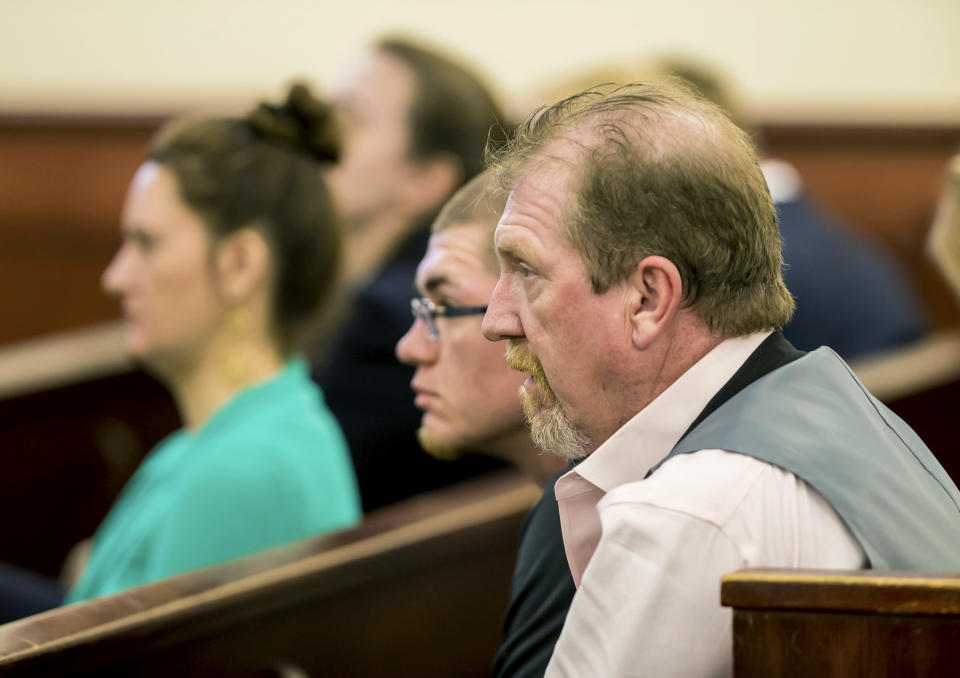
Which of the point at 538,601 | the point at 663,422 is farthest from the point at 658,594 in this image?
the point at 538,601

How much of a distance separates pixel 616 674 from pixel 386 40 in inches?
91.6

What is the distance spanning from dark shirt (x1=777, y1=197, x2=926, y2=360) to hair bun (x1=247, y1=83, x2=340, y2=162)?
3.49ft

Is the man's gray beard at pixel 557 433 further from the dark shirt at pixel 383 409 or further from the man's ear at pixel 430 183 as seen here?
the man's ear at pixel 430 183

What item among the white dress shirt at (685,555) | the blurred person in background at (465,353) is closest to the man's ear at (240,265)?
the blurred person in background at (465,353)

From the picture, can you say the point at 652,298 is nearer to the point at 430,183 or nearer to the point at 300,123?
the point at 300,123

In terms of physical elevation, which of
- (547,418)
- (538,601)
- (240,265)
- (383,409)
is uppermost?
(547,418)

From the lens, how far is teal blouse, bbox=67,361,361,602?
1.98 metres

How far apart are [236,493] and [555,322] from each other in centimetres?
101

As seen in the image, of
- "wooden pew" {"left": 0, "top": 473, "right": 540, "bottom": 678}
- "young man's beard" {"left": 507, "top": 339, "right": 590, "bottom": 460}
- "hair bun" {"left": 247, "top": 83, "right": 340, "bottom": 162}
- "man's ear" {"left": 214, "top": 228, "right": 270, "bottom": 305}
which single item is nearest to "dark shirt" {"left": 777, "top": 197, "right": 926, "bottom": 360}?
"wooden pew" {"left": 0, "top": 473, "right": 540, "bottom": 678}

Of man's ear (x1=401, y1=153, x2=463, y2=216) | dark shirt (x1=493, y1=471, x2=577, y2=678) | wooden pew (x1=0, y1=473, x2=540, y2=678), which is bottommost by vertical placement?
wooden pew (x1=0, y1=473, x2=540, y2=678)

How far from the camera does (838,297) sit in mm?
2938

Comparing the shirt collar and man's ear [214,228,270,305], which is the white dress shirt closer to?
the shirt collar

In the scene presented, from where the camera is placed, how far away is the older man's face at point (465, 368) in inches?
60.5

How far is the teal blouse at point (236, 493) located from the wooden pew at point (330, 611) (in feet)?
0.54
